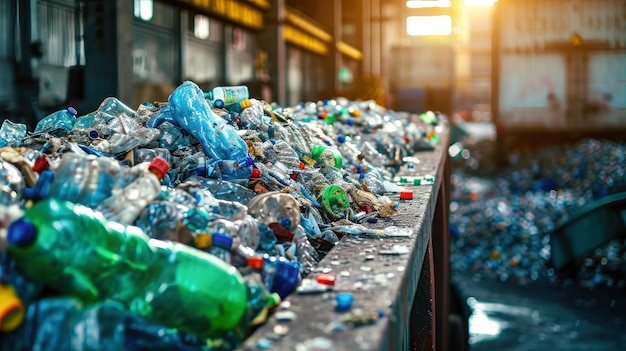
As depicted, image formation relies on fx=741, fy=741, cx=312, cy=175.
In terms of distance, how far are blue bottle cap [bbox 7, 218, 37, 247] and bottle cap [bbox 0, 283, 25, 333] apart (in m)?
0.12

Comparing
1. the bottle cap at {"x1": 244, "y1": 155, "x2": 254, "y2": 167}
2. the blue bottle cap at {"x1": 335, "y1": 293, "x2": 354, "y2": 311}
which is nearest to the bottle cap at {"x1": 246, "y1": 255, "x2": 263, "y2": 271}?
the blue bottle cap at {"x1": 335, "y1": 293, "x2": 354, "y2": 311}

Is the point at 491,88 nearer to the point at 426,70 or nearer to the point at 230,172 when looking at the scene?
the point at 426,70

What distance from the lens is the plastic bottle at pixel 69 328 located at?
194 cm

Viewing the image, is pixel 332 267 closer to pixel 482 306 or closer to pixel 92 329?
pixel 92 329

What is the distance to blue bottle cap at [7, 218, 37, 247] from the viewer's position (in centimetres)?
198

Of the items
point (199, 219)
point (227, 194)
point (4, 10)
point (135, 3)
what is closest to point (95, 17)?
point (4, 10)

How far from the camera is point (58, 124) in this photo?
4.39m

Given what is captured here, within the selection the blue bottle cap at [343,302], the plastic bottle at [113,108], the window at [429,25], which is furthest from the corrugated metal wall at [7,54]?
the window at [429,25]

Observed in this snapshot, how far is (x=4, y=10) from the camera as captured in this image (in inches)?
352

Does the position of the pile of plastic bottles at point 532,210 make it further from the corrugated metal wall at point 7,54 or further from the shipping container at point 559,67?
the corrugated metal wall at point 7,54

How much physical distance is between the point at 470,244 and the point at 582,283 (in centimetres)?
218

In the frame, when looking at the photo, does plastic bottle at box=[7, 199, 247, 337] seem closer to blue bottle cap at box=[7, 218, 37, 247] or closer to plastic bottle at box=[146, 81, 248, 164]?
blue bottle cap at box=[7, 218, 37, 247]

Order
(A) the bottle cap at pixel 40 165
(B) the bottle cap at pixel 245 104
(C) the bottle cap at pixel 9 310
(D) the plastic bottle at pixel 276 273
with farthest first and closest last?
(B) the bottle cap at pixel 245 104 → (A) the bottle cap at pixel 40 165 → (D) the plastic bottle at pixel 276 273 → (C) the bottle cap at pixel 9 310

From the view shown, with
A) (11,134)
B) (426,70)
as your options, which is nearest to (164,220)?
(11,134)
